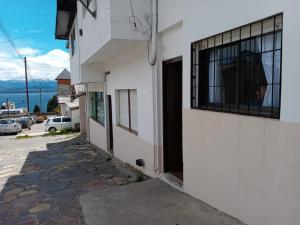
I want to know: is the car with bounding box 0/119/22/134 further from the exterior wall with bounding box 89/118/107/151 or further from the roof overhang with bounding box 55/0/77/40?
the exterior wall with bounding box 89/118/107/151

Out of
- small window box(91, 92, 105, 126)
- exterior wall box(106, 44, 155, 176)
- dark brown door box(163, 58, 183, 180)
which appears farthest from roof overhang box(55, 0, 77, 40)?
dark brown door box(163, 58, 183, 180)

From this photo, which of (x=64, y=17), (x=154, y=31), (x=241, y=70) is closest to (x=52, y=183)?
(x=154, y=31)

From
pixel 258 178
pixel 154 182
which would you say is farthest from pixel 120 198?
pixel 258 178

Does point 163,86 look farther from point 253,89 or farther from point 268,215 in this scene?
point 268,215

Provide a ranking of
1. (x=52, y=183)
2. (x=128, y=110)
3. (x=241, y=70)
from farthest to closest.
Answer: (x=128, y=110) < (x=52, y=183) < (x=241, y=70)

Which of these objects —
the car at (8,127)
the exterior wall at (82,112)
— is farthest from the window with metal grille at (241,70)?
the car at (8,127)

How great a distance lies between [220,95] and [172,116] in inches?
83.9

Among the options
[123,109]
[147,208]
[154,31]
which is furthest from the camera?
[123,109]

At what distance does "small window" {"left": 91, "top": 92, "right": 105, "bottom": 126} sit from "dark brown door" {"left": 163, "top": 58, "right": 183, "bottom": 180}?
7.21 m

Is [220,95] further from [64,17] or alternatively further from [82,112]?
[82,112]

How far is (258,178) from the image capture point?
3.55m

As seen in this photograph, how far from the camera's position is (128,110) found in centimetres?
938

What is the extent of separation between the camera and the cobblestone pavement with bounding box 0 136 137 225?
5.48 meters

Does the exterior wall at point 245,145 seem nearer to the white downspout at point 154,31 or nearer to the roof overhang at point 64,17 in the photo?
the white downspout at point 154,31
